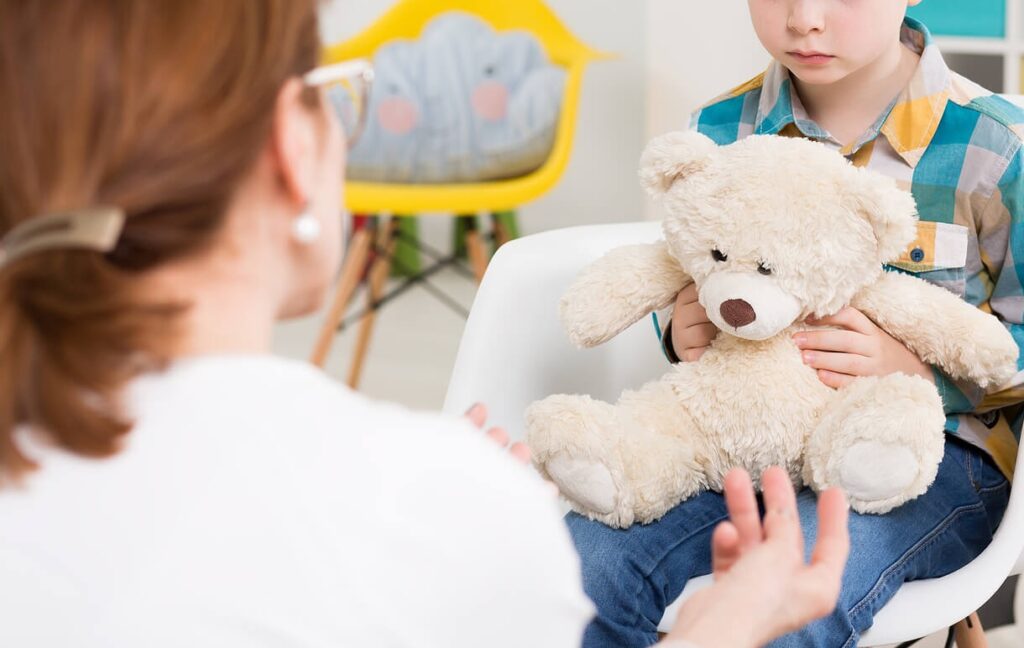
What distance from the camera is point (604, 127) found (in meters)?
3.42

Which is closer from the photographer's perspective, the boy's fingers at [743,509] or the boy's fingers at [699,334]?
the boy's fingers at [743,509]

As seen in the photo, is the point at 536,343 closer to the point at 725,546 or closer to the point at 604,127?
the point at 725,546

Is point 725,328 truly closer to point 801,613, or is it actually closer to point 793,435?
point 793,435

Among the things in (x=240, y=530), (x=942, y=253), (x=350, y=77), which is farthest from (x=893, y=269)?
(x=240, y=530)

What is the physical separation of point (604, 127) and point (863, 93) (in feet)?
7.63

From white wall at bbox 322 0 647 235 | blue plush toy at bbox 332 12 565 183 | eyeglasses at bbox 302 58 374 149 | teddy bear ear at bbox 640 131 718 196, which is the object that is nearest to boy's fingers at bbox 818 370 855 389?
teddy bear ear at bbox 640 131 718 196

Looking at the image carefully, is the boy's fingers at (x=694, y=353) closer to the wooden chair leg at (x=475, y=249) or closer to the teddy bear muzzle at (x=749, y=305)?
the teddy bear muzzle at (x=749, y=305)

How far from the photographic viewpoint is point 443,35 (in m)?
2.94

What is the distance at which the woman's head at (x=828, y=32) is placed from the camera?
1.04 meters

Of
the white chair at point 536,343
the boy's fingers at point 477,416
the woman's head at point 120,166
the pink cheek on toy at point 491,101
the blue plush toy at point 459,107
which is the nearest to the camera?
the woman's head at point 120,166

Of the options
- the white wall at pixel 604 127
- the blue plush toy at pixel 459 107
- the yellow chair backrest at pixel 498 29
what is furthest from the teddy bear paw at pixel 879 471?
the white wall at pixel 604 127

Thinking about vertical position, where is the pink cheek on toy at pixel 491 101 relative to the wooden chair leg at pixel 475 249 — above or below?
above

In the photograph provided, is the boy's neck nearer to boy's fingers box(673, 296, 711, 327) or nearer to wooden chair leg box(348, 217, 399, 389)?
boy's fingers box(673, 296, 711, 327)

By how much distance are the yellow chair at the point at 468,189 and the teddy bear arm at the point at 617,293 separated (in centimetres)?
125
